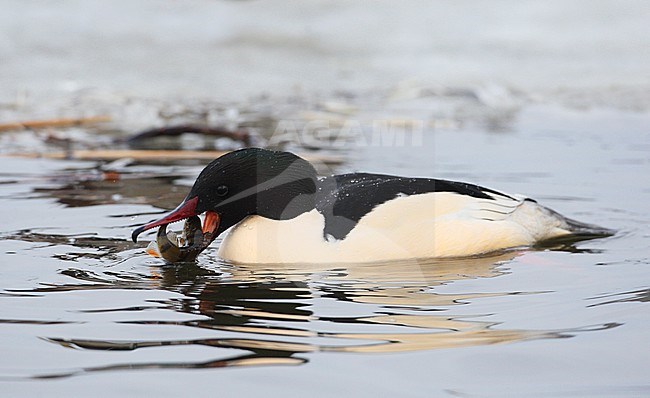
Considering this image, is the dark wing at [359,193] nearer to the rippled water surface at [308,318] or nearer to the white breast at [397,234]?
the white breast at [397,234]

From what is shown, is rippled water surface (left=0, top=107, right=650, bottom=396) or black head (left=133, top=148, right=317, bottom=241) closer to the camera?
rippled water surface (left=0, top=107, right=650, bottom=396)

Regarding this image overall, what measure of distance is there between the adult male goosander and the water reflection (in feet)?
0.29

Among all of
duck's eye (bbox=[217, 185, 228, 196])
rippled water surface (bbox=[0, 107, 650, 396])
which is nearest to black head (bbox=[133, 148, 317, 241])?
duck's eye (bbox=[217, 185, 228, 196])

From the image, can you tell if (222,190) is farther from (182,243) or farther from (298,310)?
(298,310)

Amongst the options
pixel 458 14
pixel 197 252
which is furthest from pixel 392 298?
pixel 458 14

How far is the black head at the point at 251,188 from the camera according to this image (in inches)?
163

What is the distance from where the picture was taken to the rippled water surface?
260cm

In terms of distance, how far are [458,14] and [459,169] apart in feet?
20.1

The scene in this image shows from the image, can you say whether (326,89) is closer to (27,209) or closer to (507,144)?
(507,144)

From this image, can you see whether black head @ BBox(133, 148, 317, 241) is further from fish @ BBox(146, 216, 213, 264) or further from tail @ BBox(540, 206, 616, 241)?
tail @ BBox(540, 206, 616, 241)

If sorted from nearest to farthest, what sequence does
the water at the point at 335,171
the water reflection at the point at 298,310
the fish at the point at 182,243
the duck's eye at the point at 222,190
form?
the water at the point at 335,171, the water reflection at the point at 298,310, the fish at the point at 182,243, the duck's eye at the point at 222,190

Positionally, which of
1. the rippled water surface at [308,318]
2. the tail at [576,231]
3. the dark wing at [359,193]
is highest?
the dark wing at [359,193]

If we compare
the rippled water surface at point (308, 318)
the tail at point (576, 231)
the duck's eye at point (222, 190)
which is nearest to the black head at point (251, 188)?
the duck's eye at point (222, 190)

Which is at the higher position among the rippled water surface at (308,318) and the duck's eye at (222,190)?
the duck's eye at (222,190)
